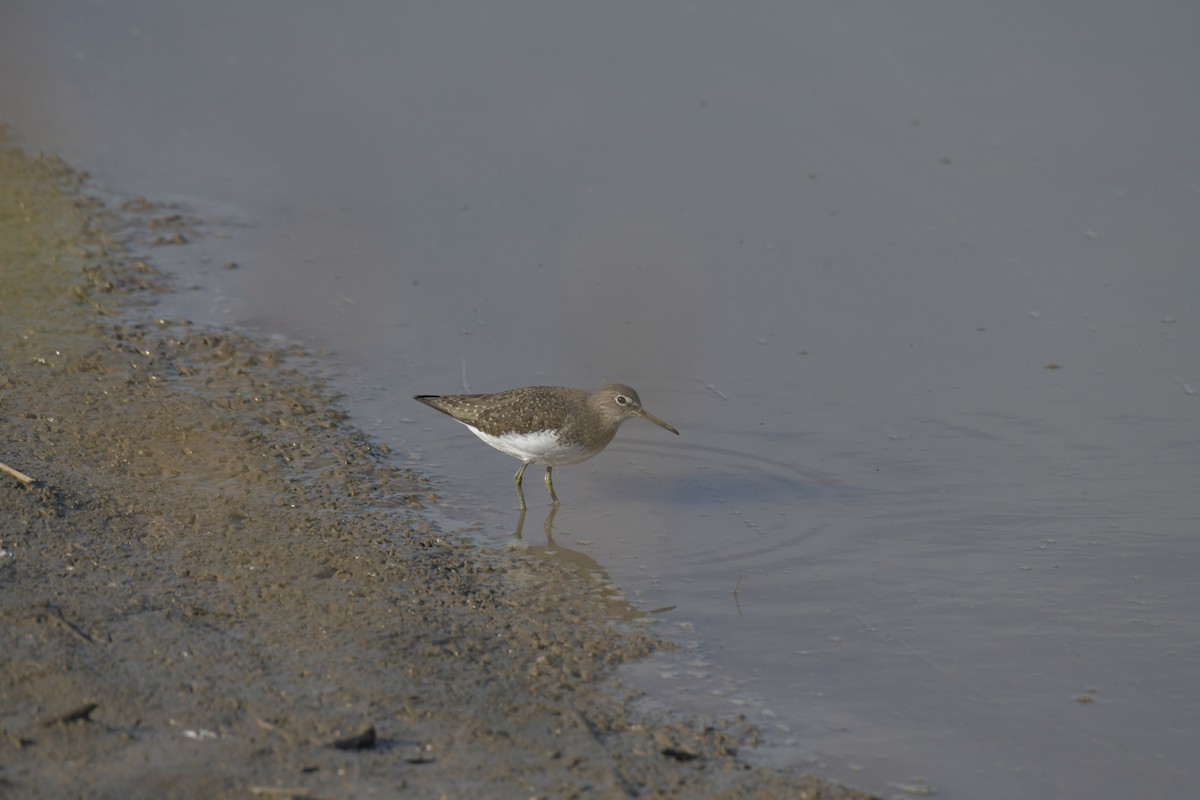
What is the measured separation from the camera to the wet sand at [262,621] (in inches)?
198

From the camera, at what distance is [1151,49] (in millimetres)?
13945

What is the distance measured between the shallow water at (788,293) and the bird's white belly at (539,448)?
11.9 inches

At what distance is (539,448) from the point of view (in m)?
8.13

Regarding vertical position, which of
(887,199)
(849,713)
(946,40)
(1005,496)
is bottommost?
(849,713)

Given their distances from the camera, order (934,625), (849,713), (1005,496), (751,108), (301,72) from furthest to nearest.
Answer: (301,72)
(751,108)
(1005,496)
(934,625)
(849,713)

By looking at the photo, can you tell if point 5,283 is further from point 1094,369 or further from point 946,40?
point 946,40

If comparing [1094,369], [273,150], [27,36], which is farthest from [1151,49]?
[27,36]

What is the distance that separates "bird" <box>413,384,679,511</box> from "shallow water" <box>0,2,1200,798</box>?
32 cm

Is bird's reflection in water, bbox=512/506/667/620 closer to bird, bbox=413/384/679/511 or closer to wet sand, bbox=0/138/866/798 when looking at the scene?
wet sand, bbox=0/138/866/798

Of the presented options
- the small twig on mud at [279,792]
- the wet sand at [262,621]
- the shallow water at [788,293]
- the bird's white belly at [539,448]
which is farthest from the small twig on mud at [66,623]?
the bird's white belly at [539,448]

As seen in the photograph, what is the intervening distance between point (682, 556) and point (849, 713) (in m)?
1.76

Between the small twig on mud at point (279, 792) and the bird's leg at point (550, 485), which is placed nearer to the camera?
the small twig on mud at point (279, 792)

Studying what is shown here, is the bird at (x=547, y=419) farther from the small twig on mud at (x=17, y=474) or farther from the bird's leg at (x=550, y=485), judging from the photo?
the small twig on mud at (x=17, y=474)

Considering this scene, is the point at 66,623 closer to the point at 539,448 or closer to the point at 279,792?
the point at 279,792
